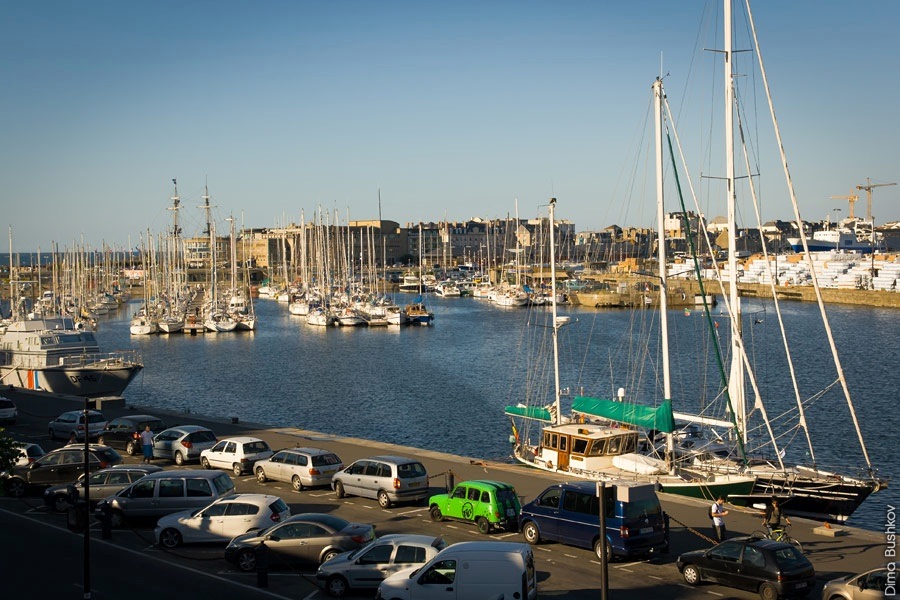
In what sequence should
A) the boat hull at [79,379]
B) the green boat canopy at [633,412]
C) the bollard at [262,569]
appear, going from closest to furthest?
1. the bollard at [262,569]
2. the green boat canopy at [633,412]
3. the boat hull at [79,379]

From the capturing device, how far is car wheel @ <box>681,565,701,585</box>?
14367 millimetres

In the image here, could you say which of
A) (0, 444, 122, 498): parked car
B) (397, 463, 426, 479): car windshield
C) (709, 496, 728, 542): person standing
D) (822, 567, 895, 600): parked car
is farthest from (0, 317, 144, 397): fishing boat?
(822, 567, 895, 600): parked car

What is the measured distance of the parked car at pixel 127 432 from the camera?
26.8m

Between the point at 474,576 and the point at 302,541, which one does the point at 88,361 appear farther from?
the point at 474,576

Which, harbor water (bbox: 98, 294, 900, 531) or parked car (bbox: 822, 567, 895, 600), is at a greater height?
parked car (bbox: 822, 567, 895, 600)

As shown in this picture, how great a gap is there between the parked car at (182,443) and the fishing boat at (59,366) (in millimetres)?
17855

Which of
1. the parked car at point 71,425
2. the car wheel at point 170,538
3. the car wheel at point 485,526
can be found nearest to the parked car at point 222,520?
the car wheel at point 170,538

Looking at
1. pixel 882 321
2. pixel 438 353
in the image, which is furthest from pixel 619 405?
pixel 882 321

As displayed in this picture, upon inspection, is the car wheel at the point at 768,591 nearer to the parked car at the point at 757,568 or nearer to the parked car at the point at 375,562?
the parked car at the point at 757,568

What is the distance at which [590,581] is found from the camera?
14.7m

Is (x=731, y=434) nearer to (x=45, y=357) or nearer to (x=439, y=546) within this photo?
(x=439, y=546)

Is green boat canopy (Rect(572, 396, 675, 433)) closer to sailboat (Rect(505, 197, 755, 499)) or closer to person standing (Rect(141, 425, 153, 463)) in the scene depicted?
sailboat (Rect(505, 197, 755, 499))

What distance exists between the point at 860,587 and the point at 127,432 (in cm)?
2142

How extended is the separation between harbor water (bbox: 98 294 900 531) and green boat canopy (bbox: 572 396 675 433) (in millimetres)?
4005
